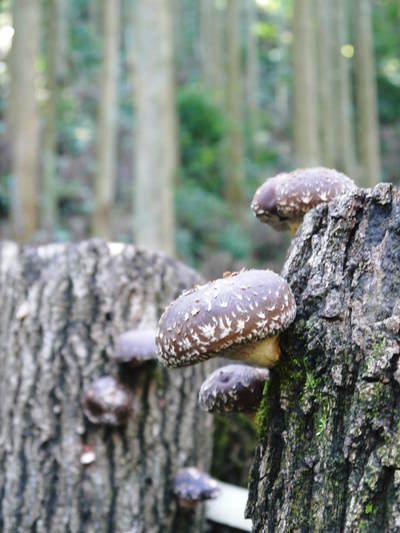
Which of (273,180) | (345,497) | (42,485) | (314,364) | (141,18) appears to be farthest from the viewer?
(141,18)

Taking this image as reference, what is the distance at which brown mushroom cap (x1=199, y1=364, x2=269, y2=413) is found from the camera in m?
2.40

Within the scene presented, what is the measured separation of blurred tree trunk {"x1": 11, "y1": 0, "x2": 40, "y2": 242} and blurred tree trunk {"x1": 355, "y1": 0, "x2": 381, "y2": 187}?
6.76 metres

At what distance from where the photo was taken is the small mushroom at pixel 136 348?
132 inches

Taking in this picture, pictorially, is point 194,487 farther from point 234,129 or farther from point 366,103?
point 234,129

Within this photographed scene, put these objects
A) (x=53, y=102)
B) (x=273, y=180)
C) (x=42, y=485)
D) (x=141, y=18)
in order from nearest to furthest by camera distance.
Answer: (x=273, y=180) → (x=42, y=485) → (x=141, y=18) → (x=53, y=102)

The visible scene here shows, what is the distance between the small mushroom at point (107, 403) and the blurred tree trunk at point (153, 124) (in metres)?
4.55

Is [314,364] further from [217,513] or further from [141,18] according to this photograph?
[141,18]

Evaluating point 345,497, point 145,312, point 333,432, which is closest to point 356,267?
point 333,432

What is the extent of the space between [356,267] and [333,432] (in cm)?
57

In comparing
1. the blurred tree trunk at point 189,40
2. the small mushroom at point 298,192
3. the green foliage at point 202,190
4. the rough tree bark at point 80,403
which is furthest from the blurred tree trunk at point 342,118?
the blurred tree trunk at point 189,40

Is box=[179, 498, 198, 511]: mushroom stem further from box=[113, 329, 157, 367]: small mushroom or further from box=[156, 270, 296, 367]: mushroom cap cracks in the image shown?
box=[156, 270, 296, 367]: mushroom cap cracks

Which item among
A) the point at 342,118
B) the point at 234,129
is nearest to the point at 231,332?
the point at 342,118

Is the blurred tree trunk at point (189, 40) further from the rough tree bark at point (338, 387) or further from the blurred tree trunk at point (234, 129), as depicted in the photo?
the rough tree bark at point (338, 387)

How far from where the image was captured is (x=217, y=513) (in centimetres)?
385
